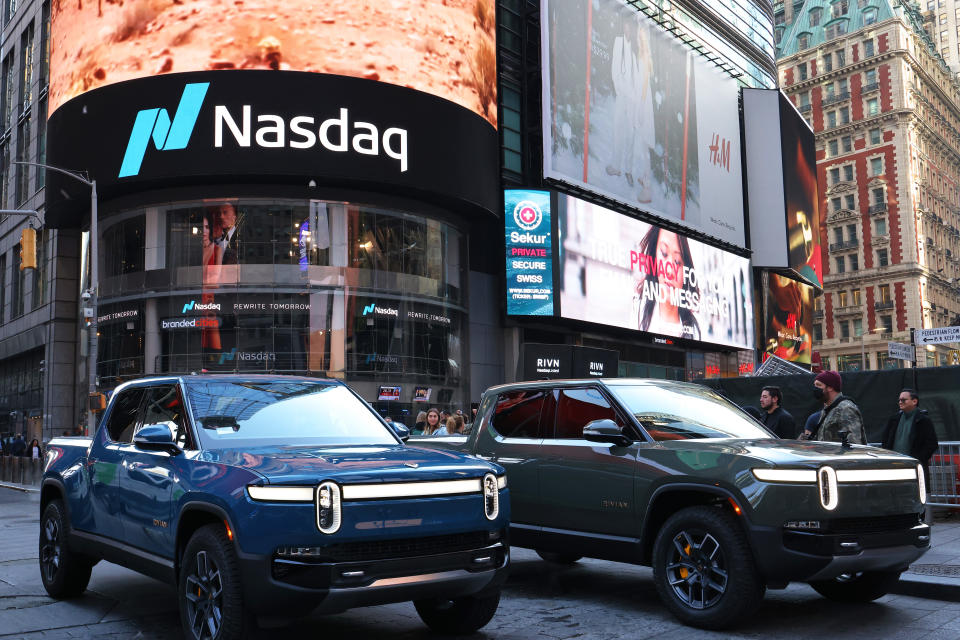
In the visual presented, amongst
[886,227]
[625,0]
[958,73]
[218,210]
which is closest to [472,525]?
[218,210]

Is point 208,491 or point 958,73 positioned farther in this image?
point 958,73

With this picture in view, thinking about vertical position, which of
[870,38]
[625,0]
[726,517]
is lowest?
[726,517]

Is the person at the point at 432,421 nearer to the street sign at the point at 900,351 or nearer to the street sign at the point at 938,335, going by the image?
the street sign at the point at 900,351

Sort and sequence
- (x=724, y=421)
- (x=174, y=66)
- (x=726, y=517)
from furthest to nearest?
1. (x=174, y=66)
2. (x=724, y=421)
3. (x=726, y=517)

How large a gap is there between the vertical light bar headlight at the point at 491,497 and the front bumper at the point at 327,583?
1.98ft

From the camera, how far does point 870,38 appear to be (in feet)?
322

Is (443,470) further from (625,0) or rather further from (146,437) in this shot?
(625,0)

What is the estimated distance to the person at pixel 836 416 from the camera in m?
9.63

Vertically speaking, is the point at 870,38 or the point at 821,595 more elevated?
the point at 870,38

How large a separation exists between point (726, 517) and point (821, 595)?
198cm

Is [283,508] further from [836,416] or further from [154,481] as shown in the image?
[836,416]

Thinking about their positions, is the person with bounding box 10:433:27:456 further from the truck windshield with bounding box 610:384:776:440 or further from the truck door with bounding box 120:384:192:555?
the truck windshield with bounding box 610:384:776:440

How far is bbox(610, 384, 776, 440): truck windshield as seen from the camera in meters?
7.62

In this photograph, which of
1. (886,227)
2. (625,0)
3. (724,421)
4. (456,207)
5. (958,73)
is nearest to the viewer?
(724,421)
